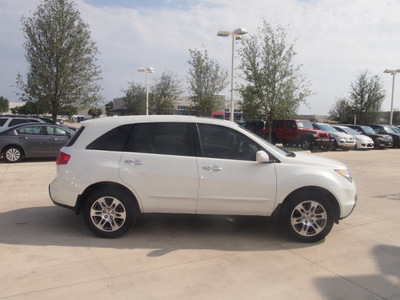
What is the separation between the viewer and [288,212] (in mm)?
4508

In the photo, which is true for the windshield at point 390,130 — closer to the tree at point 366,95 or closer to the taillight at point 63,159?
the tree at point 366,95

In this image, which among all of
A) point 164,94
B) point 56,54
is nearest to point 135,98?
point 164,94

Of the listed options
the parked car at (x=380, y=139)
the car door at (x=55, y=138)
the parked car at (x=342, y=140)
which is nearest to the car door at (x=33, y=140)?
the car door at (x=55, y=138)

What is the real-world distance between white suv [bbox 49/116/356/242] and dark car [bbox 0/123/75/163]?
8.37m

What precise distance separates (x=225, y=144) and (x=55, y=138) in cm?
961

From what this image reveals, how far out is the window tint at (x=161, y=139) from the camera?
4.57 meters

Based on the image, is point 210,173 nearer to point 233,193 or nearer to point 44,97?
point 233,193

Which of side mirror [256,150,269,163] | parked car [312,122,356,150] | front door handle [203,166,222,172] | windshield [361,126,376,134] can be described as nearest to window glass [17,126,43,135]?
front door handle [203,166,222,172]

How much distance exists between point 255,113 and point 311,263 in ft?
50.1

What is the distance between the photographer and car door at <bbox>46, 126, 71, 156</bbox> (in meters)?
12.2

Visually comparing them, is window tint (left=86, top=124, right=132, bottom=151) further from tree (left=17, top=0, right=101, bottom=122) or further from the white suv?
tree (left=17, top=0, right=101, bottom=122)

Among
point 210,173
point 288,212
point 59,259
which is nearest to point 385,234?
point 288,212

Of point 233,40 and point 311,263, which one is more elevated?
point 233,40

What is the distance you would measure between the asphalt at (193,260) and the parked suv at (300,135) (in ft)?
43.0
